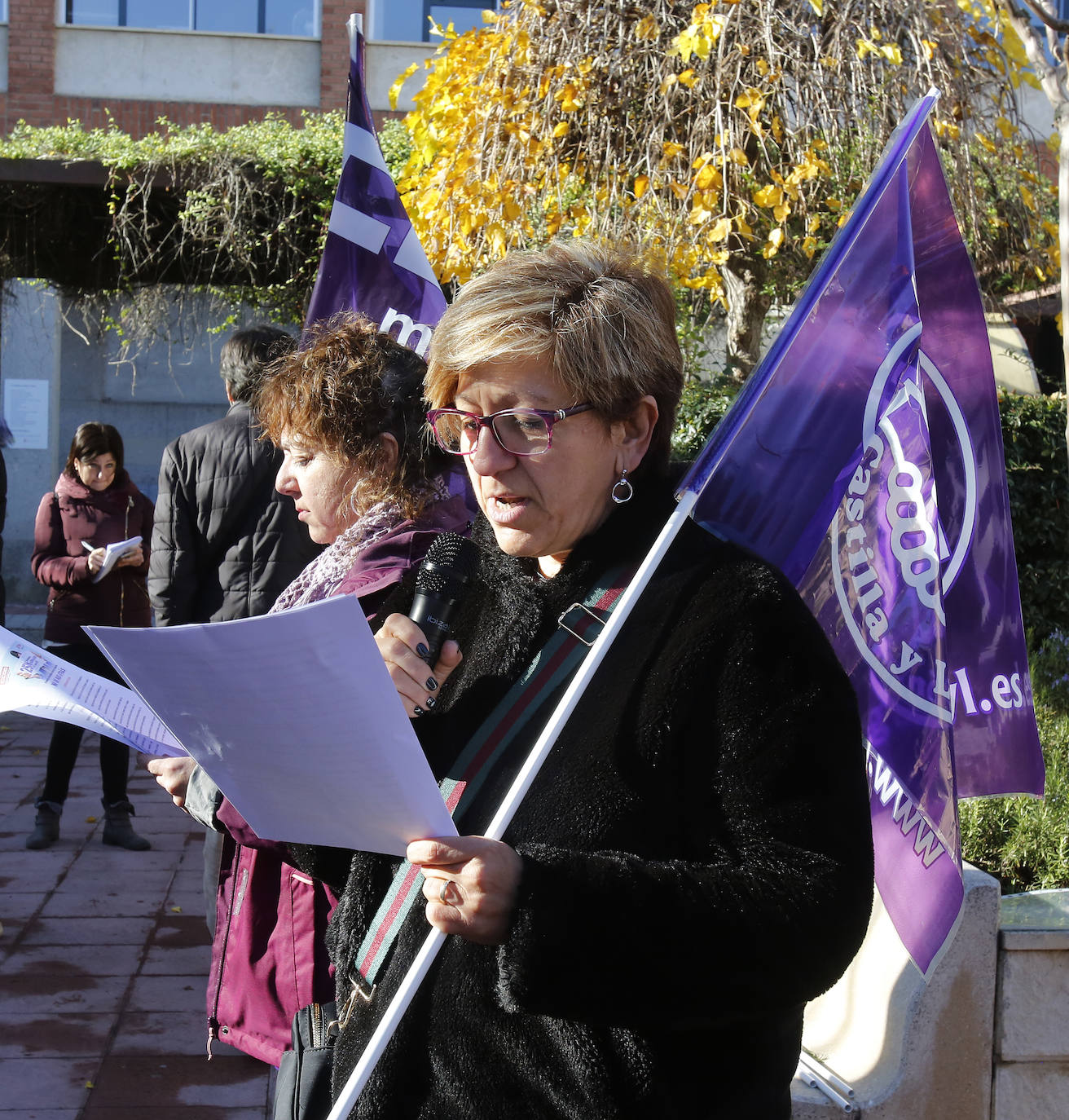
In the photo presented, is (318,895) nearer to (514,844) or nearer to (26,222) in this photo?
(514,844)

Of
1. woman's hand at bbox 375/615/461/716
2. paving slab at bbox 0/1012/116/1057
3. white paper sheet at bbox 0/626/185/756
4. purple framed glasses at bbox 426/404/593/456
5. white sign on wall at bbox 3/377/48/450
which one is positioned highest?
purple framed glasses at bbox 426/404/593/456

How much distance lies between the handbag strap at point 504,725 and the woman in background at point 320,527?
0.49 m

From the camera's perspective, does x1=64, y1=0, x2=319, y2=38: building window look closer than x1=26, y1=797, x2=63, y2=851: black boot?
No

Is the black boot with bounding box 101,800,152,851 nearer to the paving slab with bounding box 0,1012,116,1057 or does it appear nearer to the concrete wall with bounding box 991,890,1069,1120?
the paving slab with bounding box 0,1012,116,1057

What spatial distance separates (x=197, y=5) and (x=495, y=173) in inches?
482

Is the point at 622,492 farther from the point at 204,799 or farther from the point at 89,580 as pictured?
the point at 89,580

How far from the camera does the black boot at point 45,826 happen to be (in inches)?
223

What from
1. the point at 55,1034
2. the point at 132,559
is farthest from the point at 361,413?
the point at 132,559

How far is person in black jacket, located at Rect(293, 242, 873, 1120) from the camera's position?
1305 mm

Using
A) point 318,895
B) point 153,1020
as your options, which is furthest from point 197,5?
point 318,895

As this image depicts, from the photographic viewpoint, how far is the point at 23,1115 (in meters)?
3.36

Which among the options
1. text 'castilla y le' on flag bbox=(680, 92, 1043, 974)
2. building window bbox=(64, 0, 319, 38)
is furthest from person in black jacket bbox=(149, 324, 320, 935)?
building window bbox=(64, 0, 319, 38)

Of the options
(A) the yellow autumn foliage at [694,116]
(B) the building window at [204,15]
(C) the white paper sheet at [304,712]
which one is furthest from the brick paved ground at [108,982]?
(B) the building window at [204,15]

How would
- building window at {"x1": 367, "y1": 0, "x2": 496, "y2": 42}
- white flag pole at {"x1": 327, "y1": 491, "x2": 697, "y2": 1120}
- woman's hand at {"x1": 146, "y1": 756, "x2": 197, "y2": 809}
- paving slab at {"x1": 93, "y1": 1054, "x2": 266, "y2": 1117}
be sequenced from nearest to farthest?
white flag pole at {"x1": 327, "y1": 491, "x2": 697, "y2": 1120} < woman's hand at {"x1": 146, "y1": 756, "x2": 197, "y2": 809} < paving slab at {"x1": 93, "y1": 1054, "x2": 266, "y2": 1117} < building window at {"x1": 367, "y1": 0, "x2": 496, "y2": 42}
